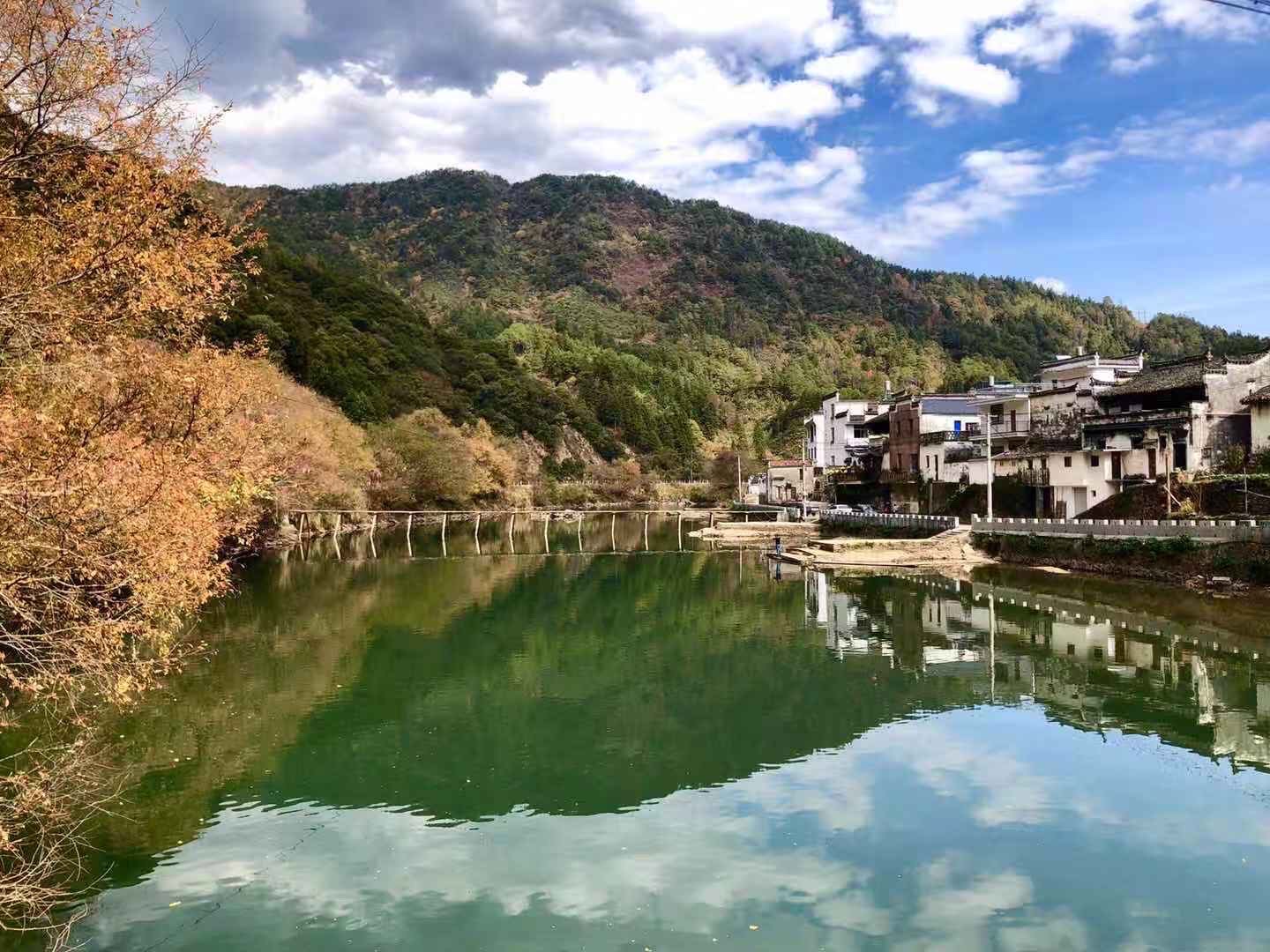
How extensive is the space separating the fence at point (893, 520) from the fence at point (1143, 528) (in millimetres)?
1867

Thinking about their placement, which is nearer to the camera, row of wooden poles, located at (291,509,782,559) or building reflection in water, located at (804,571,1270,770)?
building reflection in water, located at (804,571,1270,770)

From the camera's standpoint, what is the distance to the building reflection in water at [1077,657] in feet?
63.7

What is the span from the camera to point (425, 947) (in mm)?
10375

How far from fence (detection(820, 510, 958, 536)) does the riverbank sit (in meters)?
3.71

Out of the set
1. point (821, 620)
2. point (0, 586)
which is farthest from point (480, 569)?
point (0, 586)

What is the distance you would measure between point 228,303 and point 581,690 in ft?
40.3

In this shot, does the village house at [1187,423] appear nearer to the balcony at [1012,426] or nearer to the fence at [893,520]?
the balcony at [1012,426]

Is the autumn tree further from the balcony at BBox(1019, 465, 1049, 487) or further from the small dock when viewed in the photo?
the balcony at BBox(1019, 465, 1049, 487)

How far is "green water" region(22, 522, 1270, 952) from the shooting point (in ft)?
36.1

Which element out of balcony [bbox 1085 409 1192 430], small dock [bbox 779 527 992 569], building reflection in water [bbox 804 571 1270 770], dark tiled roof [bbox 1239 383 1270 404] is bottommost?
building reflection in water [bbox 804 571 1270 770]

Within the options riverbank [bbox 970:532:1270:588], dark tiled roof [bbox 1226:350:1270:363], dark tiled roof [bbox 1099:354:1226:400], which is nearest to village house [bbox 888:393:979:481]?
dark tiled roof [bbox 1099:354:1226:400]

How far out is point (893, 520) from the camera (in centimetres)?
5459

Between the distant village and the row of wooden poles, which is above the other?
the distant village

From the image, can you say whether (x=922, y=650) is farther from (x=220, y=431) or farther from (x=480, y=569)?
(x=480, y=569)
